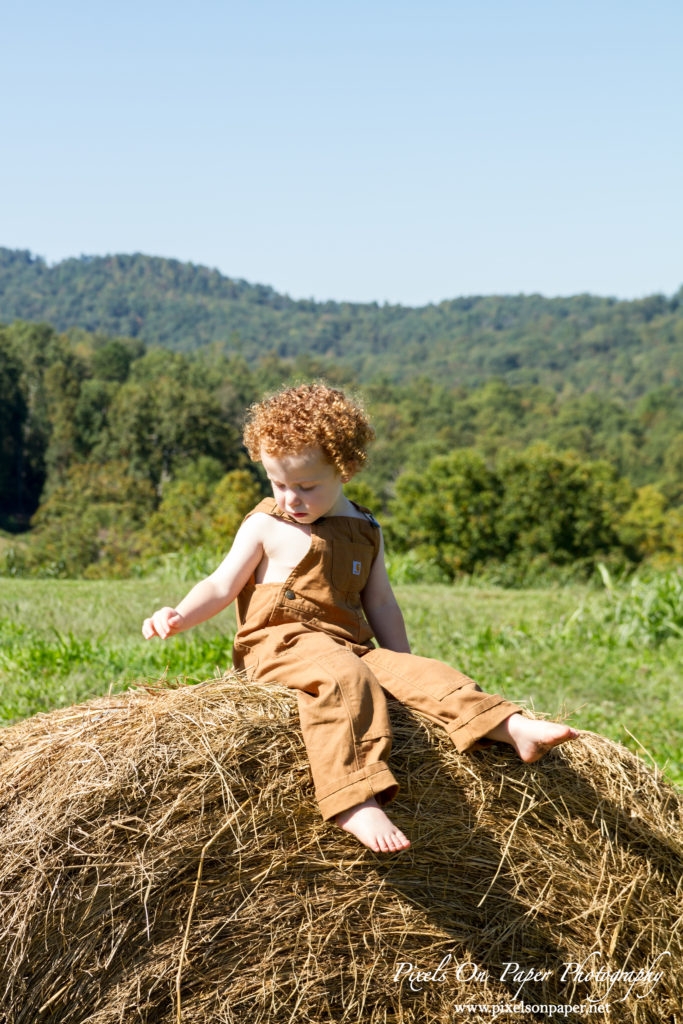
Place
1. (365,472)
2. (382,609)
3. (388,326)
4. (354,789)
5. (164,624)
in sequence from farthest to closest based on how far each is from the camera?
(388,326) < (365,472) < (382,609) < (164,624) < (354,789)

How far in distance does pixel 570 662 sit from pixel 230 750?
17.4 feet

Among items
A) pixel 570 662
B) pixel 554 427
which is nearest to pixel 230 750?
pixel 570 662

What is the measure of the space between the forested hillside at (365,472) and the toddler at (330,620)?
8.81 metres

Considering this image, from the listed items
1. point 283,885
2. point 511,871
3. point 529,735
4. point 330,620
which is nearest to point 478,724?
point 529,735

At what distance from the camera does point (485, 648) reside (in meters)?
7.59

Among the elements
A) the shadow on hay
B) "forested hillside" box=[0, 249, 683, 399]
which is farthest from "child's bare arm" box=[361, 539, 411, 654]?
"forested hillside" box=[0, 249, 683, 399]

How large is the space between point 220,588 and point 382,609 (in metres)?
0.63

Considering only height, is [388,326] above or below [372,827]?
above

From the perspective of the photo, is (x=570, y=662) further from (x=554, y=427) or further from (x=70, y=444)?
(x=554, y=427)

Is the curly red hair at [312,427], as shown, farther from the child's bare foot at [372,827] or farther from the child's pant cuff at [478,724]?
the child's bare foot at [372,827]

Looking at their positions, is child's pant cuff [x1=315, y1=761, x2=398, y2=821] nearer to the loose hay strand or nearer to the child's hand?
the loose hay strand

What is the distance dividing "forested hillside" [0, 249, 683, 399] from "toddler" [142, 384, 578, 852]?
107818 mm

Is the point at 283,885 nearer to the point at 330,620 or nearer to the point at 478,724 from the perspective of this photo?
the point at 478,724

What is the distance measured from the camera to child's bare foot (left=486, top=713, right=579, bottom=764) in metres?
2.65
